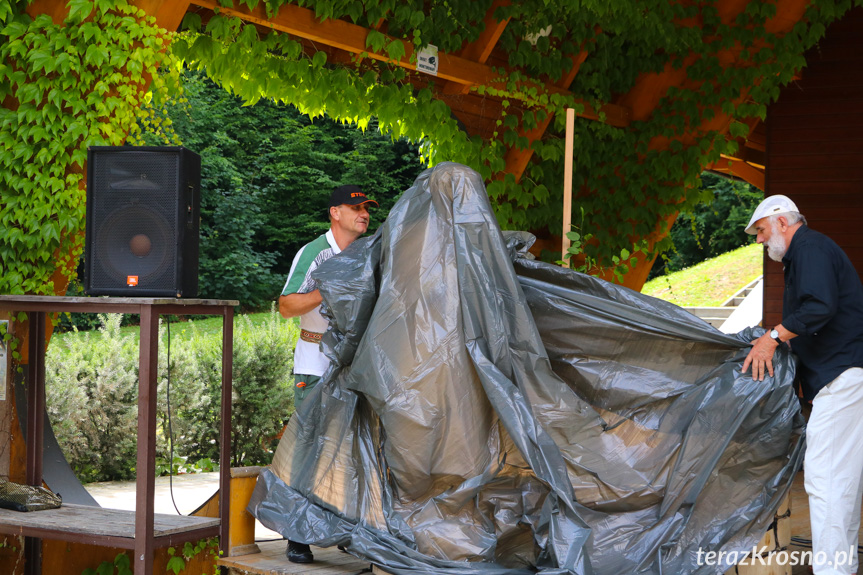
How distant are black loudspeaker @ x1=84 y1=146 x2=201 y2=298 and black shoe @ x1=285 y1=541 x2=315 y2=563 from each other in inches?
38.7

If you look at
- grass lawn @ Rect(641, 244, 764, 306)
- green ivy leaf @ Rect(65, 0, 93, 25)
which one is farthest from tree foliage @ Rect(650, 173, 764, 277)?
green ivy leaf @ Rect(65, 0, 93, 25)

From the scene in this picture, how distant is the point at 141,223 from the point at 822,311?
7.96 feet

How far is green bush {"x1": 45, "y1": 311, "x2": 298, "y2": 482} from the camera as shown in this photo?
20.0 feet

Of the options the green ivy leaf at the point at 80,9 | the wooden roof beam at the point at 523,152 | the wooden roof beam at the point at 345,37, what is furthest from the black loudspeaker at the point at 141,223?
the wooden roof beam at the point at 523,152

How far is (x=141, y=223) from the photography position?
302cm

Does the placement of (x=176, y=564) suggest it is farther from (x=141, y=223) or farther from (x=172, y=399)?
(x=172, y=399)

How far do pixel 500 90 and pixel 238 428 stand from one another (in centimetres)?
326

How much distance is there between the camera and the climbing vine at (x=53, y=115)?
357cm

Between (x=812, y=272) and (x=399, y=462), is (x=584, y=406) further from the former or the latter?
(x=812, y=272)

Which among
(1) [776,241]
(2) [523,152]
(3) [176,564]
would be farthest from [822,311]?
(2) [523,152]

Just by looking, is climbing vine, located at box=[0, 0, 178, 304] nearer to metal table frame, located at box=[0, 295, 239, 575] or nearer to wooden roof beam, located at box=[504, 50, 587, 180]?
metal table frame, located at box=[0, 295, 239, 575]

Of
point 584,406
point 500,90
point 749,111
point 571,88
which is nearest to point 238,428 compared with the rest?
point 500,90

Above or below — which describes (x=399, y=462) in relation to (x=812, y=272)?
below

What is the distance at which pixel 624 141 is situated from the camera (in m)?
6.54
